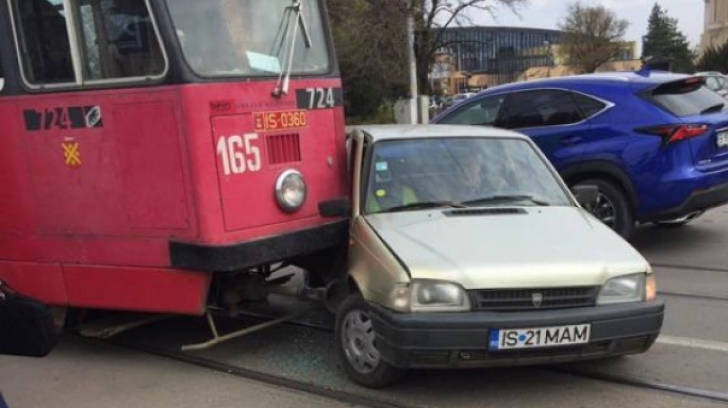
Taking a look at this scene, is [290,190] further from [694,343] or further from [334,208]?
[694,343]

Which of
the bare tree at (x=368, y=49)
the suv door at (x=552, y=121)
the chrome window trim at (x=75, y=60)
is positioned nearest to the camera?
the chrome window trim at (x=75, y=60)

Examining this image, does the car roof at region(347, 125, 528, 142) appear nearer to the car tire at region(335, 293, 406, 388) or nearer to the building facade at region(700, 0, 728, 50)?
the car tire at region(335, 293, 406, 388)

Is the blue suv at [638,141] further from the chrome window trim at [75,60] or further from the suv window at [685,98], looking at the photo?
the chrome window trim at [75,60]

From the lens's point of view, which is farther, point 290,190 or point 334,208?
point 290,190

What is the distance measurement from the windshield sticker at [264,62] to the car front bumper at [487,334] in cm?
188

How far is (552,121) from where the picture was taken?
8609mm

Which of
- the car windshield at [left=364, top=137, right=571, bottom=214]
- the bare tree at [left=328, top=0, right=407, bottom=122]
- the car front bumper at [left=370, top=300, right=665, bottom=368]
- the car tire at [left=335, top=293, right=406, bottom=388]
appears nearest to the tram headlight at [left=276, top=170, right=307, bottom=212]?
the car windshield at [left=364, top=137, right=571, bottom=214]

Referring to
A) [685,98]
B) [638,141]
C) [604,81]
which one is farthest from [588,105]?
[685,98]

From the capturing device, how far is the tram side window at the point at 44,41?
5.22 m

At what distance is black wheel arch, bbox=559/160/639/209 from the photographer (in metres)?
7.91

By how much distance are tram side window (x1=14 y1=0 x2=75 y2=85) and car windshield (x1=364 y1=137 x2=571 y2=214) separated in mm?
2155

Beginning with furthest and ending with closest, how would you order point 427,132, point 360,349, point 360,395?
point 427,132 < point 360,349 < point 360,395

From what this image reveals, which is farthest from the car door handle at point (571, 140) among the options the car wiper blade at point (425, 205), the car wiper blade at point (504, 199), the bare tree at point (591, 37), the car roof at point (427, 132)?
the bare tree at point (591, 37)

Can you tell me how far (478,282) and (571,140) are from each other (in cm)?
444
